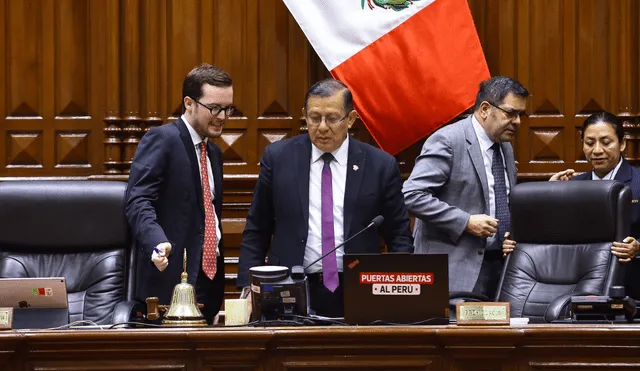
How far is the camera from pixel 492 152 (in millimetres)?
3996

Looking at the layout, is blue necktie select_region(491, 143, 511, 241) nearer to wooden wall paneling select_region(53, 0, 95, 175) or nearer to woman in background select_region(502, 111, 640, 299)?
woman in background select_region(502, 111, 640, 299)

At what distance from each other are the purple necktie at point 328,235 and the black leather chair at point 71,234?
0.71 meters

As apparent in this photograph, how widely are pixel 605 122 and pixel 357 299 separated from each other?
68.8 inches

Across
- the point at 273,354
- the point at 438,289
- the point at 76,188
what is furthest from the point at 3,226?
the point at 438,289

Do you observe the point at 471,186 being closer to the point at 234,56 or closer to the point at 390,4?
the point at 390,4

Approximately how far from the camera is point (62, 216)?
364 centimetres

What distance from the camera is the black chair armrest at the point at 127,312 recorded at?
3.25 meters

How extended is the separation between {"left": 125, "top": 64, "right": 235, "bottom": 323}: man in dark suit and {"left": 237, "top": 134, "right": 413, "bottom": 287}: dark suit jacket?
17cm

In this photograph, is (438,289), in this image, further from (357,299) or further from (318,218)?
(318,218)

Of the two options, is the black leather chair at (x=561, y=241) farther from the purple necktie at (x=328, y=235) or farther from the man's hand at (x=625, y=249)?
the purple necktie at (x=328, y=235)

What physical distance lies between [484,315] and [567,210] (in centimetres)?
107

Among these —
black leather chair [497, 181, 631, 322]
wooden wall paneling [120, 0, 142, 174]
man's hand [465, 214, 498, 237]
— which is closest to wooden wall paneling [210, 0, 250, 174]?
wooden wall paneling [120, 0, 142, 174]

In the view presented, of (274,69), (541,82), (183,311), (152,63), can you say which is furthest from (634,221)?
(152,63)

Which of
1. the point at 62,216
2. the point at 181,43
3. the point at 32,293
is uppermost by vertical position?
the point at 181,43
